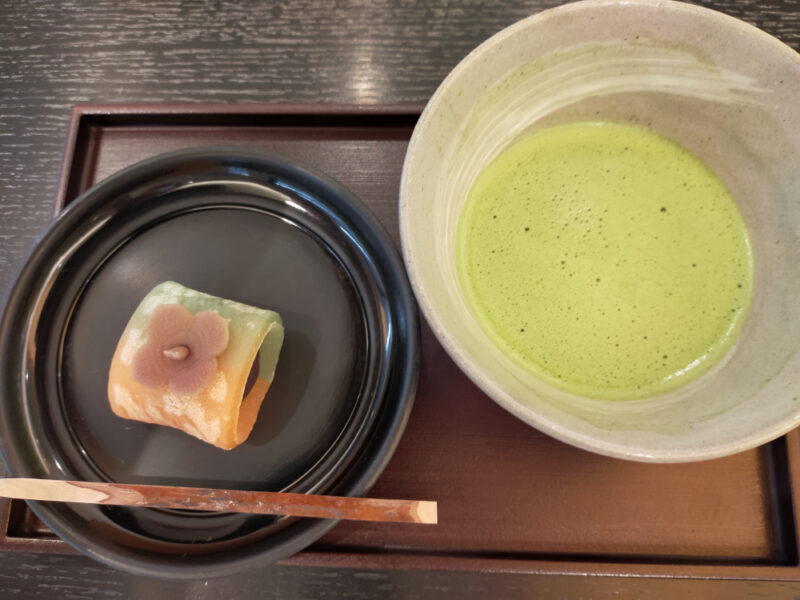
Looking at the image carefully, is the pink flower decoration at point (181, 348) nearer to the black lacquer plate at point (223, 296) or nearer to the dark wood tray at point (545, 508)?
the black lacquer plate at point (223, 296)

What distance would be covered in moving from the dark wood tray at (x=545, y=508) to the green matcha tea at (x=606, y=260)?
0.14 meters

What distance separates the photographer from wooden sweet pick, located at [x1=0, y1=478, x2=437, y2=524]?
653 millimetres

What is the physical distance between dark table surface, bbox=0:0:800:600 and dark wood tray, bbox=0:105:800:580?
52 cm

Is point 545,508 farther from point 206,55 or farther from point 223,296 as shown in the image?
point 206,55

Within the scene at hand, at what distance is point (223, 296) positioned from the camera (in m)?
0.85

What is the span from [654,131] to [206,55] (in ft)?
2.70

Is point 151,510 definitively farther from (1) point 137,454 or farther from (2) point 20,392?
(2) point 20,392

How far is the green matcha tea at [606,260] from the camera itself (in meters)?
0.70

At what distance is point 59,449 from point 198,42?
0.78 metres

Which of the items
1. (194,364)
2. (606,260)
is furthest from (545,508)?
(194,364)

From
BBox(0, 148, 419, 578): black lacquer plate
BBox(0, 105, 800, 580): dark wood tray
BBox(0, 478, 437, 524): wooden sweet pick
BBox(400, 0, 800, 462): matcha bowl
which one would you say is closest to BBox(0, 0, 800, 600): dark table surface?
BBox(0, 148, 419, 578): black lacquer plate

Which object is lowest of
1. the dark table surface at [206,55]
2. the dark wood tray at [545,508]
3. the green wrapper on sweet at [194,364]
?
the dark wood tray at [545,508]

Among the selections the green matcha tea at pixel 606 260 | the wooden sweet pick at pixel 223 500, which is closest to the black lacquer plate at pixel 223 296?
the wooden sweet pick at pixel 223 500

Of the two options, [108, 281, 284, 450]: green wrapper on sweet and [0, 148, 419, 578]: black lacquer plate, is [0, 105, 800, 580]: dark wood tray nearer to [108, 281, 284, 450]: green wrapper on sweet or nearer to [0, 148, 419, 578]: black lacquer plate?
[0, 148, 419, 578]: black lacquer plate
